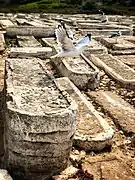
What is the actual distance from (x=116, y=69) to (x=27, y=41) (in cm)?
332

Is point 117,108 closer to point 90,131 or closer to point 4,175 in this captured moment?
point 90,131

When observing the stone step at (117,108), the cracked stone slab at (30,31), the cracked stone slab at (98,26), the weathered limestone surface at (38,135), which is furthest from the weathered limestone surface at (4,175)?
the cracked stone slab at (98,26)

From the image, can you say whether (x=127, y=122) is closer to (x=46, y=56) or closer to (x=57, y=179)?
(x=57, y=179)

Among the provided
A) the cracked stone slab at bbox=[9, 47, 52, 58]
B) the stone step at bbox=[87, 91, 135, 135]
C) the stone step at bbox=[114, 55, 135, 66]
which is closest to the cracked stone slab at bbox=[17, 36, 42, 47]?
the cracked stone slab at bbox=[9, 47, 52, 58]

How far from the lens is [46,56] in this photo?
8.61 metres

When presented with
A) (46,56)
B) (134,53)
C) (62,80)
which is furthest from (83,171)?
(134,53)

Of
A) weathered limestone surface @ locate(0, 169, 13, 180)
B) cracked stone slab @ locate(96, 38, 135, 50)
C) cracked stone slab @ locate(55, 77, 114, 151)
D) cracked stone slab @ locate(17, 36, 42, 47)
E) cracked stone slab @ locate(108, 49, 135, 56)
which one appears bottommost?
weathered limestone surface @ locate(0, 169, 13, 180)

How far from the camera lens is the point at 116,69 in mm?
7844

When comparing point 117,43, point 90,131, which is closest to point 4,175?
point 90,131

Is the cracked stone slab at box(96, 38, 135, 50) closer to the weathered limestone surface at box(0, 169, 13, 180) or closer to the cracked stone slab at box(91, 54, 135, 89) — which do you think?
the cracked stone slab at box(91, 54, 135, 89)

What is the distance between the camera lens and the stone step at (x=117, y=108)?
5268 millimetres

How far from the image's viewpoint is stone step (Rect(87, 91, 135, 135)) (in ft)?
17.3

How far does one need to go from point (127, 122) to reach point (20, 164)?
6.36 feet

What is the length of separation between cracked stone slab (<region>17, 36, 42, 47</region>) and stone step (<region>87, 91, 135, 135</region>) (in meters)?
3.69
